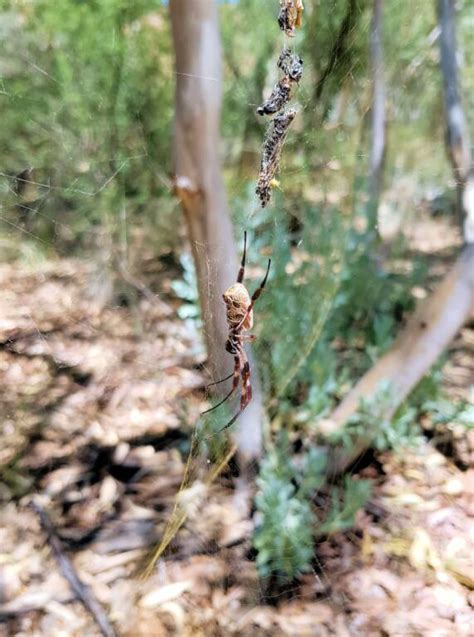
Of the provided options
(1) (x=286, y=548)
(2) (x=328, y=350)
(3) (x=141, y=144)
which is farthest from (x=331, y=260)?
(1) (x=286, y=548)

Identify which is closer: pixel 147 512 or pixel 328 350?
pixel 147 512

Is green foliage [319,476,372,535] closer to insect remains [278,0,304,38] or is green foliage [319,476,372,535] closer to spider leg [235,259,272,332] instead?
spider leg [235,259,272,332]

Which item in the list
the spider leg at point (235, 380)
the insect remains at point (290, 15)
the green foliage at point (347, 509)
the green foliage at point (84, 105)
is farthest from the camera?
the green foliage at point (347, 509)

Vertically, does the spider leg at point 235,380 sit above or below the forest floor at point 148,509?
above

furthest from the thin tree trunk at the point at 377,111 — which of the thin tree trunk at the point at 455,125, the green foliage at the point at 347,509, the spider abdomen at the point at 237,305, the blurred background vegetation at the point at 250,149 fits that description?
the green foliage at the point at 347,509

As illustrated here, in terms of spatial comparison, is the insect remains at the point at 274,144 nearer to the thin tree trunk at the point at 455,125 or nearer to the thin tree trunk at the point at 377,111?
the thin tree trunk at the point at 377,111

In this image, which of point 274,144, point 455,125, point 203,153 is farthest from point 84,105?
point 455,125

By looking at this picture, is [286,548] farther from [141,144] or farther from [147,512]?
[141,144]
